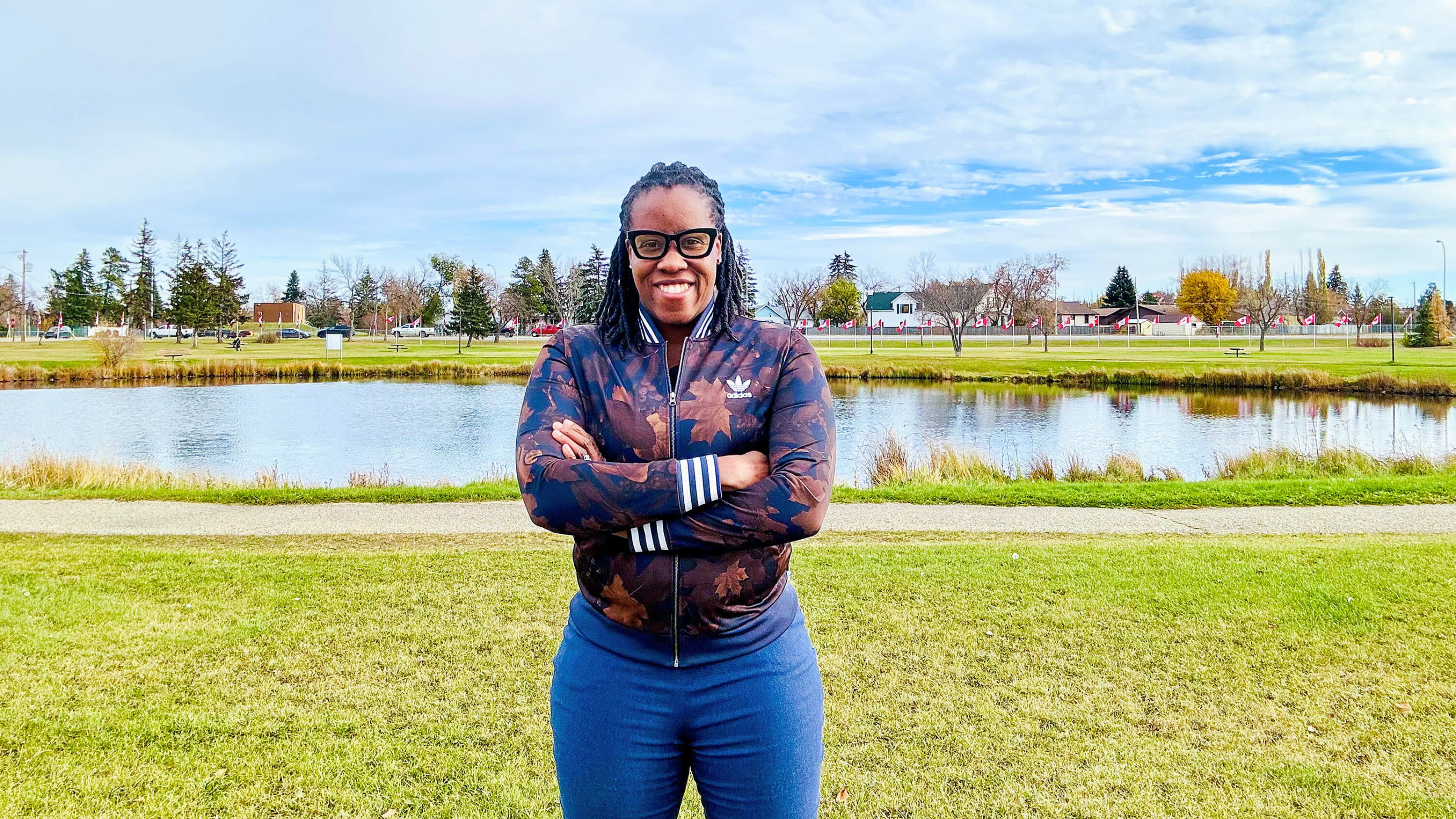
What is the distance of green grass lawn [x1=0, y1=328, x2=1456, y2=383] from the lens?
133ft

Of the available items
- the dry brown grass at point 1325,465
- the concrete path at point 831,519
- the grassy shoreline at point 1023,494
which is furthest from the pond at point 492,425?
the concrete path at point 831,519

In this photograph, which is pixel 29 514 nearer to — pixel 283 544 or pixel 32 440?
pixel 283 544

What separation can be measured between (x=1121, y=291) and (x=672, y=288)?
113181 millimetres

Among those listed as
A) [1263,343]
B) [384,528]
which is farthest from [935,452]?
[1263,343]

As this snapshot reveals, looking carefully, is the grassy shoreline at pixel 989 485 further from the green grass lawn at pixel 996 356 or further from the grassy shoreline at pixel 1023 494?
the green grass lawn at pixel 996 356

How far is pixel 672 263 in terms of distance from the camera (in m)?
2.25

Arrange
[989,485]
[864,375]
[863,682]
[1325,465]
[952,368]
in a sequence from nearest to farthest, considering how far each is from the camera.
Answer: [863,682]
[989,485]
[1325,465]
[864,375]
[952,368]

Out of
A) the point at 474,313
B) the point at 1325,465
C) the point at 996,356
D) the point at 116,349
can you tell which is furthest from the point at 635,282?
the point at 474,313

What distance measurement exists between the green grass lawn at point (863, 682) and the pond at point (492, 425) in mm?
8232

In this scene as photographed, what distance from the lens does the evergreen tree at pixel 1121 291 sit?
105500mm

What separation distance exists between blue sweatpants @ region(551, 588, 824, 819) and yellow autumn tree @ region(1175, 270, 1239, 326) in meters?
96.9

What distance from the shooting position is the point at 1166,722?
4.59 metres

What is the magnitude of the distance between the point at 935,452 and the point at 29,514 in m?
12.6

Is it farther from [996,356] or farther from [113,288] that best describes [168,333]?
[996,356]
